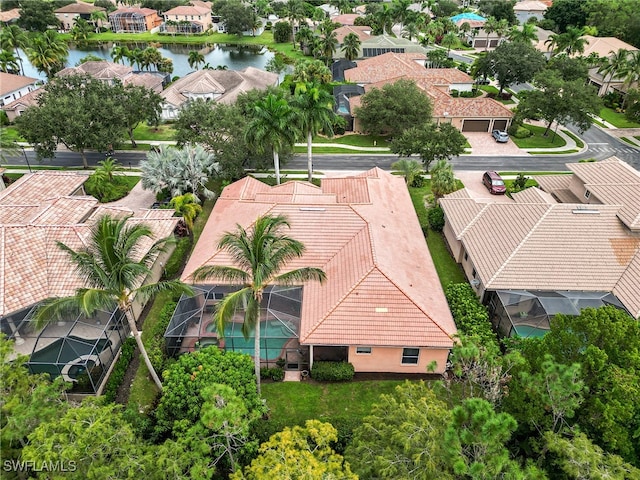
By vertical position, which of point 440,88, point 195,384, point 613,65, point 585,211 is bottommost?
point 440,88

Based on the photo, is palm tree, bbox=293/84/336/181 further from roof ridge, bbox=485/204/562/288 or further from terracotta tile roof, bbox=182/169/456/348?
roof ridge, bbox=485/204/562/288

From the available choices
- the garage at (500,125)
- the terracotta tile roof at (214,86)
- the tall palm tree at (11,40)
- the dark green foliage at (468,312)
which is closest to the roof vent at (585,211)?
the dark green foliage at (468,312)

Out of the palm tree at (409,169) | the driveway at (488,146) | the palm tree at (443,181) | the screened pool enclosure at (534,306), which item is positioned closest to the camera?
the screened pool enclosure at (534,306)

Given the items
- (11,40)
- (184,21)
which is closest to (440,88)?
(11,40)

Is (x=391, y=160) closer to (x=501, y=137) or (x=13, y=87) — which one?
(x=501, y=137)

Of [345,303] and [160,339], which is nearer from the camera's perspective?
[345,303]

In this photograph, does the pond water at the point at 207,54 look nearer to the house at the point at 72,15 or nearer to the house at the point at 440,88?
the house at the point at 72,15
